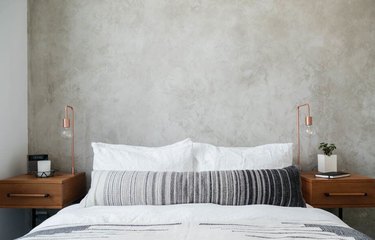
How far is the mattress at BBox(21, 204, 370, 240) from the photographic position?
1.81m

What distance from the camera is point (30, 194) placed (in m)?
2.80

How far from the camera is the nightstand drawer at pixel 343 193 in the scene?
9.23 ft

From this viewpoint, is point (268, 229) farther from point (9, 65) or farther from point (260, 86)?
point (9, 65)

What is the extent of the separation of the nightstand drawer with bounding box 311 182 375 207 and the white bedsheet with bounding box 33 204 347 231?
51cm

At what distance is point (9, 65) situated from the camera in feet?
9.99

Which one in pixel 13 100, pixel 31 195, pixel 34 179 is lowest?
pixel 31 195

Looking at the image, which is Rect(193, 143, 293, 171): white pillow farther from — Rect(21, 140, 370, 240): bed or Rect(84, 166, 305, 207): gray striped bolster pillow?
Rect(84, 166, 305, 207): gray striped bolster pillow

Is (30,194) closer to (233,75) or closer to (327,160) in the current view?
(233,75)

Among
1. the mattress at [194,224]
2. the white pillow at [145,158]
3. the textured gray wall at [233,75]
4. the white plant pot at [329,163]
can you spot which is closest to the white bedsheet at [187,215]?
the mattress at [194,224]

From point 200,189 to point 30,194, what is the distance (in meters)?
1.21

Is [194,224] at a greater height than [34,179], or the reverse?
[34,179]

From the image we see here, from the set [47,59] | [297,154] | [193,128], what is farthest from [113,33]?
[297,154]

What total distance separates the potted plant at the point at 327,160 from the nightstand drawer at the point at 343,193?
20cm

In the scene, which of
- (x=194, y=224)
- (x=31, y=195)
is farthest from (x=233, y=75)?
(x=31, y=195)
